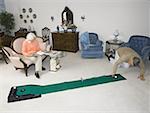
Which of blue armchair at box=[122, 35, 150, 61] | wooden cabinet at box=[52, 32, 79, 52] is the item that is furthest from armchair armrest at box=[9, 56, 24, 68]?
blue armchair at box=[122, 35, 150, 61]

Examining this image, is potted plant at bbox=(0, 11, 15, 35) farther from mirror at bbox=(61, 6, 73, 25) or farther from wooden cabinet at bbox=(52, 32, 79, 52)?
mirror at bbox=(61, 6, 73, 25)

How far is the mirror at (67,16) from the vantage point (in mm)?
7419

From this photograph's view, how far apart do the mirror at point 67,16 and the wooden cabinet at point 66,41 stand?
1.60 feet

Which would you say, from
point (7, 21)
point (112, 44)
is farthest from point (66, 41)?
point (7, 21)

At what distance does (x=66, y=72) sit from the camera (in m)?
5.57

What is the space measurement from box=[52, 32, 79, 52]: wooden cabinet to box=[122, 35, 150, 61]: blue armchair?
Result: 1987 millimetres

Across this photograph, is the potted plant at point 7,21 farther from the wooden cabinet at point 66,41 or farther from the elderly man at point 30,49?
the elderly man at point 30,49

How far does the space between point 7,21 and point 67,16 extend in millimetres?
2226

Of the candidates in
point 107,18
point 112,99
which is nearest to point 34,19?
point 107,18

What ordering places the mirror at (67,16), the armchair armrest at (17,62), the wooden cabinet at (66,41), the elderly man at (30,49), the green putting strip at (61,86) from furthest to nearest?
the mirror at (67,16) → the wooden cabinet at (66,41) → the elderly man at (30,49) → the armchair armrest at (17,62) → the green putting strip at (61,86)

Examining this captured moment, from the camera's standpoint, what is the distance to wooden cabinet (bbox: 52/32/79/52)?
24.0ft

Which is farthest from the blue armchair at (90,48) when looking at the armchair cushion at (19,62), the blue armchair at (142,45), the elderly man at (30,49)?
the armchair cushion at (19,62)

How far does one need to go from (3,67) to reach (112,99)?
357 cm

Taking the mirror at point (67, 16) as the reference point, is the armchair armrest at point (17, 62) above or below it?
below
